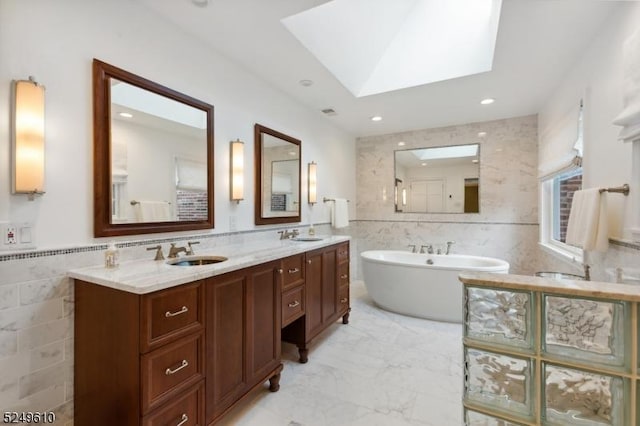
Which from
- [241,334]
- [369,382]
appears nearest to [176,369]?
[241,334]

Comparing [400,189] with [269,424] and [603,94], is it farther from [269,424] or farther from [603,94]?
[269,424]

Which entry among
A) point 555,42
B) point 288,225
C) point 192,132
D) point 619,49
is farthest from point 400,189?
point 192,132

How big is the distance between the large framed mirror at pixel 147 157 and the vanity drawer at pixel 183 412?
98 cm

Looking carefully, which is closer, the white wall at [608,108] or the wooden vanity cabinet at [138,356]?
the wooden vanity cabinet at [138,356]

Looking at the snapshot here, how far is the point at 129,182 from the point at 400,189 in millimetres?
3961

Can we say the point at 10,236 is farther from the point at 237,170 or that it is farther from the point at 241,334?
the point at 237,170

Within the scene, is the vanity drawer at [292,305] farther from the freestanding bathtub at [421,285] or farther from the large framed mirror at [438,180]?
the large framed mirror at [438,180]

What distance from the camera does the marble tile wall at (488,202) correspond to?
405 cm

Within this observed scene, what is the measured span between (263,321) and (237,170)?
128 centimetres

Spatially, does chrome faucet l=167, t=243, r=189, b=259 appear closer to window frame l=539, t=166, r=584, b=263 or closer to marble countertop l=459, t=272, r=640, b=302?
marble countertop l=459, t=272, r=640, b=302

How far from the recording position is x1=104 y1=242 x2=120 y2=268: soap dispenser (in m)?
1.61

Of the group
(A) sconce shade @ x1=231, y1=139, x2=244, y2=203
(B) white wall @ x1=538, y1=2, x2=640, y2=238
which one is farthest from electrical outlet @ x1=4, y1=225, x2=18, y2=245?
(B) white wall @ x1=538, y1=2, x2=640, y2=238

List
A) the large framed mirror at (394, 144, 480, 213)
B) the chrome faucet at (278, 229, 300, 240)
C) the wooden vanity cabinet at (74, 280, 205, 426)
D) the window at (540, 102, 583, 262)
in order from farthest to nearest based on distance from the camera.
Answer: the large framed mirror at (394, 144, 480, 213) → the chrome faucet at (278, 229, 300, 240) → the window at (540, 102, 583, 262) → the wooden vanity cabinet at (74, 280, 205, 426)

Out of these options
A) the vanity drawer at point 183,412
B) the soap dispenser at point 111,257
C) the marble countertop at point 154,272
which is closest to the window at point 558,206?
the marble countertop at point 154,272
